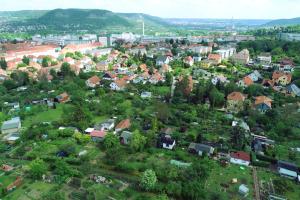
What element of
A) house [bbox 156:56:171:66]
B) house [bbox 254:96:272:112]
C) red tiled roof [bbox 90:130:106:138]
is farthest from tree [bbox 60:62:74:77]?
house [bbox 254:96:272:112]

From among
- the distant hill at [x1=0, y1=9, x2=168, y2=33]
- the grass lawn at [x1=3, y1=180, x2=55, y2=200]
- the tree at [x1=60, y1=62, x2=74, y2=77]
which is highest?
the distant hill at [x1=0, y1=9, x2=168, y2=33]

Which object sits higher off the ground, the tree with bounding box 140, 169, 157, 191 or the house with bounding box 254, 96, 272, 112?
the house with bounding box 254, 96, 272, 112

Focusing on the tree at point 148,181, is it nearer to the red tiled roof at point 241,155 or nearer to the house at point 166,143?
the house at point 166,143

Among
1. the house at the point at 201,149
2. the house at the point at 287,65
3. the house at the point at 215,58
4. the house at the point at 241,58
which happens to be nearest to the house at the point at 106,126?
the house at the point at 201,149

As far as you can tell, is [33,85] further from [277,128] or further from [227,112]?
[277,128]

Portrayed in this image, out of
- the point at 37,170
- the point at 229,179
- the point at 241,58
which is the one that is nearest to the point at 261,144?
the point at 229,179

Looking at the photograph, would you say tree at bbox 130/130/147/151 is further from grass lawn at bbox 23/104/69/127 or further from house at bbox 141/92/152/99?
house at bbox 141/92/152/99
